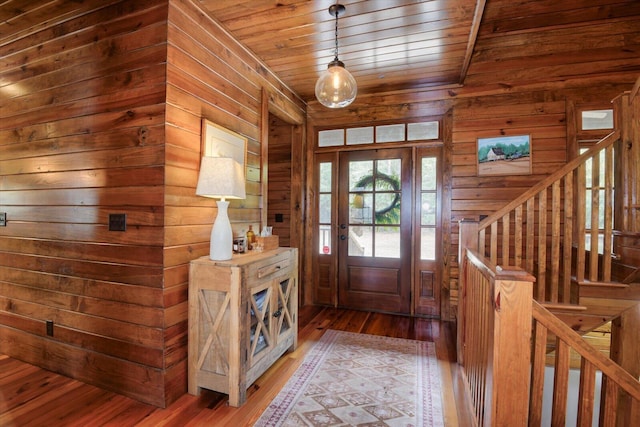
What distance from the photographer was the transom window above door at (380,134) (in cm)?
A: 359

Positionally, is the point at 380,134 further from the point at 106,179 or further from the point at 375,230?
the point at 106,179

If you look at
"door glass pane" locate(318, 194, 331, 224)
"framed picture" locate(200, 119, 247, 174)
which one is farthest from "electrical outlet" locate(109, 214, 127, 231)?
"door glass pane" locate(318, 194, 331, 224)

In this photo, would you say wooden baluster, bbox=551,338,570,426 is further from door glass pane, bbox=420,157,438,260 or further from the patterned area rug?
door glass pane, bbox=420,157,438,260

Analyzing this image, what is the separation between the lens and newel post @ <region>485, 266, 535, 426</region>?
3.92 ft

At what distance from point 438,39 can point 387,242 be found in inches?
84.9

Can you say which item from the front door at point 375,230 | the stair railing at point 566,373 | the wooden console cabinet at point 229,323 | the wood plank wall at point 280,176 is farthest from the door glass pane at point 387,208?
the stair railing at point 566,373

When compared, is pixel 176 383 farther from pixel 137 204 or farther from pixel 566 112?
pixel 566 112

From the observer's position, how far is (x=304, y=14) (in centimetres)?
226

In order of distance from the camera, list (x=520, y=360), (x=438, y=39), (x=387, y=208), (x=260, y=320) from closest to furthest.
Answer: (x=520, y=360) → (x=260, y=320) → (x=438, y=39) → (x=387, y=208)

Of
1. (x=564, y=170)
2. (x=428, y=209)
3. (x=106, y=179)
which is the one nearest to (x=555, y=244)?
(x=564, y=170)

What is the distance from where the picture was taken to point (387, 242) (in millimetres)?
3715

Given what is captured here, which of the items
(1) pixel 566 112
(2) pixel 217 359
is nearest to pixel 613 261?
(1) pixel 566 112

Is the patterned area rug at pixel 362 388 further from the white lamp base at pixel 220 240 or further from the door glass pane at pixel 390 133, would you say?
the door glass pane at pixel 390 133

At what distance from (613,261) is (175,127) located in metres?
3.39
